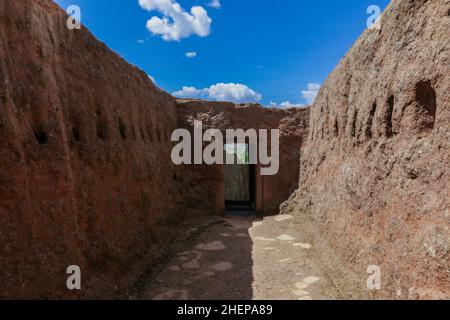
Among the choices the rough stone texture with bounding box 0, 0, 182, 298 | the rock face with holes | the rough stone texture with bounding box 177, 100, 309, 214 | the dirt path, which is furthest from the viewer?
the rough stone texture with bounding box 177, 100, 309, 214

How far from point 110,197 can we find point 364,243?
4.20 metres

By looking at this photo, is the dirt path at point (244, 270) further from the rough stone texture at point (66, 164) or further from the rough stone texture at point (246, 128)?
the rough stone texture at point (246, 128)

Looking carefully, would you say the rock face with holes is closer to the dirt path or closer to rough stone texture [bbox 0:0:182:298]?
the dirt path

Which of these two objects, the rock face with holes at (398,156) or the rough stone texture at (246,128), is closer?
the rock face with holes at (398,156)

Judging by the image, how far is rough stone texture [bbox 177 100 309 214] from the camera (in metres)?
11.0

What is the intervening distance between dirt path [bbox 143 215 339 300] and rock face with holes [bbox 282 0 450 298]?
750mm

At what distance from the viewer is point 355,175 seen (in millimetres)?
5234

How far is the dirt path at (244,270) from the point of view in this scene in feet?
16.8

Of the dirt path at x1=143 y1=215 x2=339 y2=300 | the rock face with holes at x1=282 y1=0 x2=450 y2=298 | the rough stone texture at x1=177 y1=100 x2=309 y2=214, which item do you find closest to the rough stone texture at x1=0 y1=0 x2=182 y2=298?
the dirt path at x1=143 y1=215 x2=339 y2=300

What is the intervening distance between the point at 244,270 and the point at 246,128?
251 inches

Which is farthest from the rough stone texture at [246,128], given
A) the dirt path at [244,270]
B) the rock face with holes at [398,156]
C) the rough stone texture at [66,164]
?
the rock face with holes at [398,156]

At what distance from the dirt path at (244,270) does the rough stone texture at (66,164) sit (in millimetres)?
700

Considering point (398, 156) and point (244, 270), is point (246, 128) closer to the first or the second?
point (244, 270)

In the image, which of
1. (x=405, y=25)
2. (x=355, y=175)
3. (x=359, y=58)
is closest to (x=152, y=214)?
(x=355, y=175)
